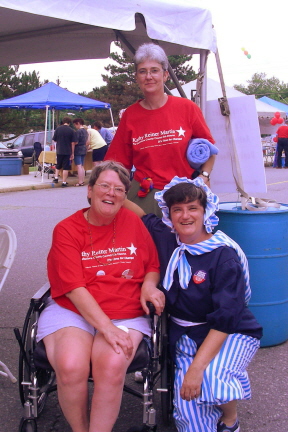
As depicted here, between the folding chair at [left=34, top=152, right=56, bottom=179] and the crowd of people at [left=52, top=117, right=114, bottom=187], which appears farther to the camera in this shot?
the folding chair at [left=34, top=152, right=56, bottom=179]

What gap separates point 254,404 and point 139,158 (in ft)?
5.07

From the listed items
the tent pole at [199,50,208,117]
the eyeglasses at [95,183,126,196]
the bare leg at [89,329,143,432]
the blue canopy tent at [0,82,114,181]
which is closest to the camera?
the bare leg at [89,329,143,432]

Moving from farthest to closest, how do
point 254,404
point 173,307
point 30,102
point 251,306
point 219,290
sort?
point 30,102 < point 251,306 < point 254,404 < point 173,307 < point 219,290

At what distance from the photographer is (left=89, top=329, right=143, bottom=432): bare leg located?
2.15 metres

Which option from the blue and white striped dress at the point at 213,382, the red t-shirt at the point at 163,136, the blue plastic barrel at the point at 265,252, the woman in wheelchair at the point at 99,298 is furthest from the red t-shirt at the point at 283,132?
the blue and white striped dress at the point at 213,382

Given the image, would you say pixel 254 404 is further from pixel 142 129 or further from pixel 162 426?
pixel 142 129

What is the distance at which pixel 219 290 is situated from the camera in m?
2.36

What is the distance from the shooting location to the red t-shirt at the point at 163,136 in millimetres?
3025

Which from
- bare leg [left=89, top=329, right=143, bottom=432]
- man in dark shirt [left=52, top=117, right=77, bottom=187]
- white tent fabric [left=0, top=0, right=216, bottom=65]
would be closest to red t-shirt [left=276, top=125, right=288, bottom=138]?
man in dark shirt [left=52, top=117, right=77, bottom=187]

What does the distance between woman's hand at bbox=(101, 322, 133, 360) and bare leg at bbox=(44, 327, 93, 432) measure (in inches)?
4.6

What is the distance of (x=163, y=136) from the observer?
3018 mm

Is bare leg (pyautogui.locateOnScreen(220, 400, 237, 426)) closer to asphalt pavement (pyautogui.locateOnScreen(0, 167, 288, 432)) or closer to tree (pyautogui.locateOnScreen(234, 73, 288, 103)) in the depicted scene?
asphalt pavement (pyautogui.locateOnScreen(0, 167, 288, 432))

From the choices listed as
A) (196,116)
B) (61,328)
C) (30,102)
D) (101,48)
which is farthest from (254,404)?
(30,102)

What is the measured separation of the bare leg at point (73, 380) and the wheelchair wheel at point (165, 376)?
14.1 inches
